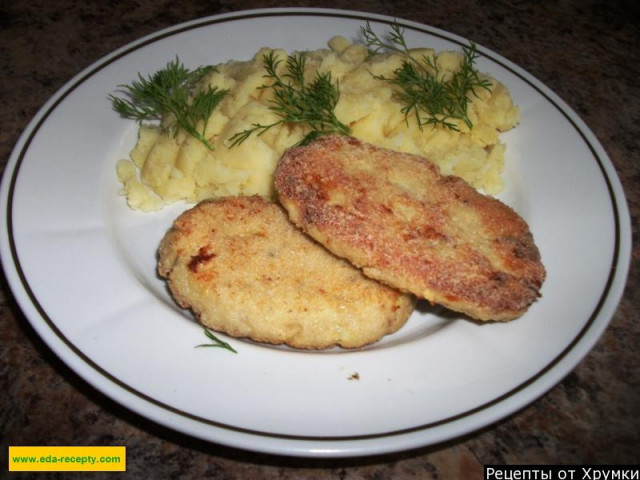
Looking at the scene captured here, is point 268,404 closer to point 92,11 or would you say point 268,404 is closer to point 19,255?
point 19,255

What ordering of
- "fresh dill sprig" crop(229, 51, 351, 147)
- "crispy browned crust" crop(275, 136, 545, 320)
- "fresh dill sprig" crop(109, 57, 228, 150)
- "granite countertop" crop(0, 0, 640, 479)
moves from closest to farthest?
"crispy browned crust" crop(275, 136, 545, 320) < "granite countertop" crop(0, 0, 640, 479) < "fresh dill sprig" crop(229, 51, 351, 147) < "fresh dill sprig" crop(109, 57, 228, 150)

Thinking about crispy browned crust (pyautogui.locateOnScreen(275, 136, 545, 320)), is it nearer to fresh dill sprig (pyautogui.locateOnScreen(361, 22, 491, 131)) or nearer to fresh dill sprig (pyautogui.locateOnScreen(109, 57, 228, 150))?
fresh dill sprig (pyautogui.locateOnScreen(361, 22, 491, 131))

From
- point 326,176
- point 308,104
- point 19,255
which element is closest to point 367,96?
point 308,104

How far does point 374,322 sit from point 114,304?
1.08 meters

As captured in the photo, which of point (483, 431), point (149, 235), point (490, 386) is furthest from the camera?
point (149, 235)

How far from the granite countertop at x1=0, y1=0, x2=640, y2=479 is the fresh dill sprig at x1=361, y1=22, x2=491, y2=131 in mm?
1355

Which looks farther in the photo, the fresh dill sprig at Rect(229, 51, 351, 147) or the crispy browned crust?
Result: the fresh dill sprig at Rect(229, 51, 351, 147)

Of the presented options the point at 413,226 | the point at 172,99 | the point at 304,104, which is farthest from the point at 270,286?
the point at 172,99

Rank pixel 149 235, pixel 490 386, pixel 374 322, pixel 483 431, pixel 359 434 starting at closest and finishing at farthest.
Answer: pixel 359 434 < pixel 490 386 < pixel 374 322 < pixel 483 431 < pixel 149 235

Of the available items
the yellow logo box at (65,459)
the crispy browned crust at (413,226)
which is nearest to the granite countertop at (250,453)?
the yellow logo box at (65,459)

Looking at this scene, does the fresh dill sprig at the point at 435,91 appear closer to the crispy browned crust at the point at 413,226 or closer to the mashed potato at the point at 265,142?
the mashed potato at the point at 265,142

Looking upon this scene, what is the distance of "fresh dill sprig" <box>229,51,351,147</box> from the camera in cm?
294

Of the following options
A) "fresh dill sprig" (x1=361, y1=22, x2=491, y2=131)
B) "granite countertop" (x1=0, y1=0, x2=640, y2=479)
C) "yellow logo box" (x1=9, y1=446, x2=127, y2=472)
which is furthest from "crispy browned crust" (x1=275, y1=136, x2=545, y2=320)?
"yellow logo box" (x1=9, y1=446, x2=127, y2=472)

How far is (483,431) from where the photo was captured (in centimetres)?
261
